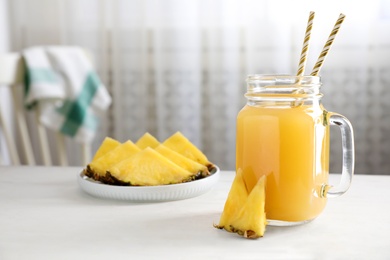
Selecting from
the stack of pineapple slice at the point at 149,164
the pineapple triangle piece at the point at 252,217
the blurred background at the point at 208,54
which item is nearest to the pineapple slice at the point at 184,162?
the stack of pineapple slice at the point at 149,164

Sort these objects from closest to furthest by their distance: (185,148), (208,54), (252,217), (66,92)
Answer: (252,217)
(185,148)
(66,92)
(208,54)

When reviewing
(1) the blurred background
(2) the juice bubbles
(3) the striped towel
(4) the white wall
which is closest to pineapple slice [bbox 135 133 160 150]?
(2) the juice bubbles

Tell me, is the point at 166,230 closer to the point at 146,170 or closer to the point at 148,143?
the point at 146,170

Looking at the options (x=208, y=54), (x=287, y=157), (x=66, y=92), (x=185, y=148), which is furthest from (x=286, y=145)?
(x=208, y=54)

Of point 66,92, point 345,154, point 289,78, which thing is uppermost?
point 289,78

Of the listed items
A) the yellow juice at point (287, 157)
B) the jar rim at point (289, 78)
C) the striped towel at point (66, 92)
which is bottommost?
the striped towel at point (66, 92)

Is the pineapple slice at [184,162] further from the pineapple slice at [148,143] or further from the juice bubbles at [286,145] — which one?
the juice bubbles at [286,145]
